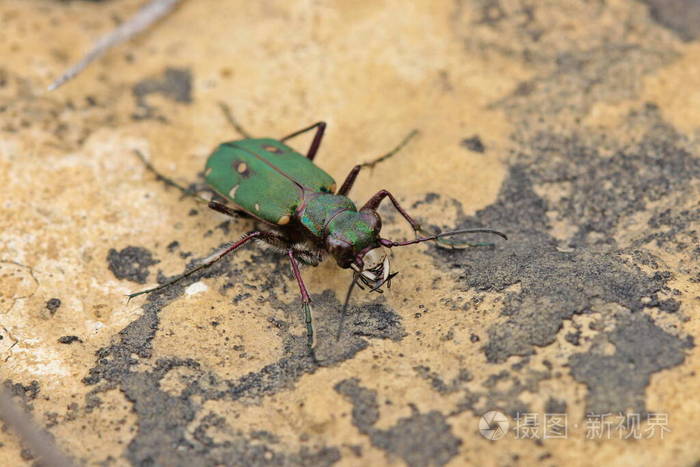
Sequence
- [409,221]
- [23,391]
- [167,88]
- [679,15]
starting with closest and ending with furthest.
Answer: [23,391] → [409,221] → [167,88] → [679,15]

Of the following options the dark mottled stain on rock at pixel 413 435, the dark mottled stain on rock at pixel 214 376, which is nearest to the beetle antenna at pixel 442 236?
the dark mottled stain on rock at pixel 214 376

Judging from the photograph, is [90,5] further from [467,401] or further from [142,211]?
[467,401]

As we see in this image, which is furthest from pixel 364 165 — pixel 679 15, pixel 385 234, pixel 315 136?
pixel 679 15

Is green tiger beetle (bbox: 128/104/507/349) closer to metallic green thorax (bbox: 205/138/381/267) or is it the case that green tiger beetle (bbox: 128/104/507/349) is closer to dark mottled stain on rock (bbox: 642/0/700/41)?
metallic green thorax (bbox: 205/138/381/267)

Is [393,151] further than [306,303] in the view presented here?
Yes

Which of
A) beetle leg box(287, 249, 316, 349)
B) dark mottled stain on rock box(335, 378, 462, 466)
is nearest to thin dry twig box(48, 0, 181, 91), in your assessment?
beetle leg box(287, 249, 316, 349)

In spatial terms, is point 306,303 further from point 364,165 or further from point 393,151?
point 393,151
